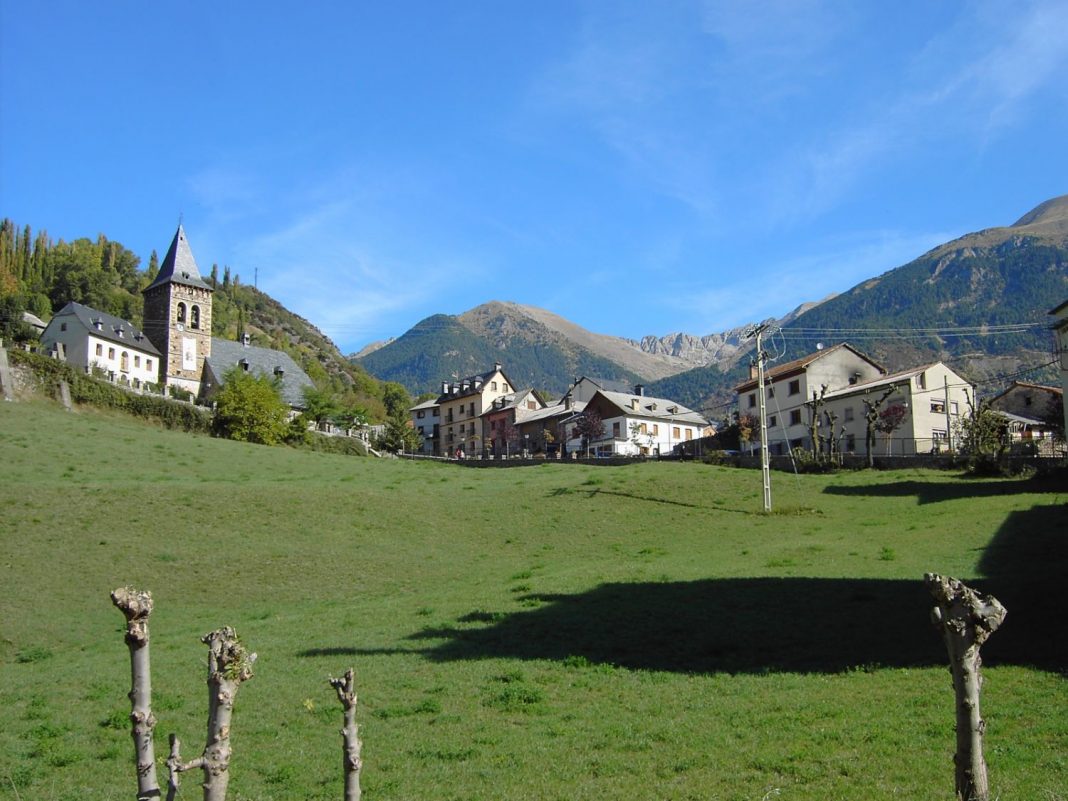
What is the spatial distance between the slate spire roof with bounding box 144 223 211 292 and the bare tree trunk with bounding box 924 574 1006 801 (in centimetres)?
11359

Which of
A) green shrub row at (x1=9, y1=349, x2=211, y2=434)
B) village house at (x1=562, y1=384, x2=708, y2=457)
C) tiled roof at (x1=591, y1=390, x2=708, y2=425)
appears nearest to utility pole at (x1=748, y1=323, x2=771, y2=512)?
village house at (x1=562, y1=384, x2=708, y2=457)

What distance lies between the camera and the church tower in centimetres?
10606

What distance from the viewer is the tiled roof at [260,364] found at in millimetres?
107144

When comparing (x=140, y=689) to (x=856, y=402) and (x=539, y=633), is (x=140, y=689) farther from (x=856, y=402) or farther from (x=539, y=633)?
(x=856, y=402)

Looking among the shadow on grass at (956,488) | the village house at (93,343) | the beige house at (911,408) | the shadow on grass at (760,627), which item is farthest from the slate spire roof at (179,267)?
the shadow on grass at (760,627)

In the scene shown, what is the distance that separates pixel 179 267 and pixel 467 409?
4373cm

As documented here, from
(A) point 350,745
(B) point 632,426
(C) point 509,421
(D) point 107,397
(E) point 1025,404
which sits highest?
(C) point 509,421

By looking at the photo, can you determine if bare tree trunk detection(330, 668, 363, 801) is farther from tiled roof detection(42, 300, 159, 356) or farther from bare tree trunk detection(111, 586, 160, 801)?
tiled roof detection(42, 300, 159, 356)

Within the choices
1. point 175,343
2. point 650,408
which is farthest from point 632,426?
point 175,343

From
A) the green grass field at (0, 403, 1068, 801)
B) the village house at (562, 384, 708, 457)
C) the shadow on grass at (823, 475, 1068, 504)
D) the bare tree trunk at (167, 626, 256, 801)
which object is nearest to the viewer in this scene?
the bare tree trunk at (167, 626, 256, 801)

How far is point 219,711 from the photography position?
21.8ft

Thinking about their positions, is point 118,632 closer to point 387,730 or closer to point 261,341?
point 387,730

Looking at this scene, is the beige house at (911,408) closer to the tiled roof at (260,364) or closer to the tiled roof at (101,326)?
the tiled roof at (260,364)

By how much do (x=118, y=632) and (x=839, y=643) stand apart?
18624 millimetres
